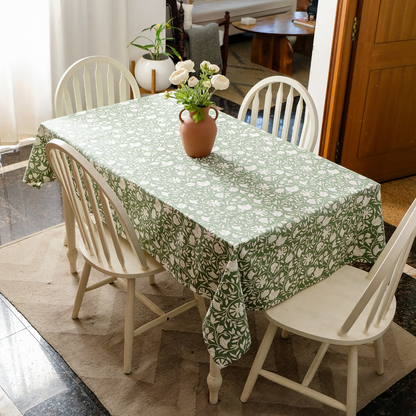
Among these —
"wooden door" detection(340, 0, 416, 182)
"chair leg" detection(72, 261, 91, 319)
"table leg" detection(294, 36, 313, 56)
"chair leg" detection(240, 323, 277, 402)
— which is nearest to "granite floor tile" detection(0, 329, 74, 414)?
"chair leg" detection(72, 261, 91, 319)

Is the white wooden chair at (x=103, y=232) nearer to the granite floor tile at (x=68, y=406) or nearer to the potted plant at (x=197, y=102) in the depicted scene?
the granite floor tile at (x=68, y=406)

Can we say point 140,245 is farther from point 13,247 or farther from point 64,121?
point 13,247

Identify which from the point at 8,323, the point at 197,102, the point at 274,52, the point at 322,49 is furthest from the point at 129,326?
the point at 274,52

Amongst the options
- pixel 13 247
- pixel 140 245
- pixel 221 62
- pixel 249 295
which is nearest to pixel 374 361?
pixel 249 295

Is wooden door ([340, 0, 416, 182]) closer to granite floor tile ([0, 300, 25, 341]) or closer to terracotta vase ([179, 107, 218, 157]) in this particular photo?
terracotta vase ([179, 107, 218, 157])

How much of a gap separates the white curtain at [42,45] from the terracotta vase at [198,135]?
2.08 metres

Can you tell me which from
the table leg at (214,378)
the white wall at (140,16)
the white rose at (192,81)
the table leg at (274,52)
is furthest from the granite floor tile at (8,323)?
the table leg at (274,52)

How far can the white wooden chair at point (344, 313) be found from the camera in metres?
1.57

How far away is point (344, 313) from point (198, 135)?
79cm

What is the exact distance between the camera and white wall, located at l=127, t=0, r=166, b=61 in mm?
3982

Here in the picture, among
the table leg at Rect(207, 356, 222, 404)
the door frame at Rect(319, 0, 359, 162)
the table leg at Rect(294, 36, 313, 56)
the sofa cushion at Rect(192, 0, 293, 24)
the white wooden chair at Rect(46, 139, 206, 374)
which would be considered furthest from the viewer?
the table leg at Rect(294, 36, 313, 56)

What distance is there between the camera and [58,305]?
2.33 meters

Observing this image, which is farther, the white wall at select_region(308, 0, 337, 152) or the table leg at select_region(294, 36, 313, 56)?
the table leg at select_region(294, 36, 313, 56)

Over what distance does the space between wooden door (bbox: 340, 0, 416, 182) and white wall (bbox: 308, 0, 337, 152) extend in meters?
0.14
